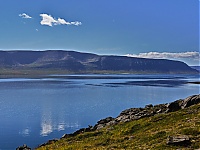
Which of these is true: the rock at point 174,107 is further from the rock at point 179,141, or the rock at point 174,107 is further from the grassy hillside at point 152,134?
the rock at point 179,141

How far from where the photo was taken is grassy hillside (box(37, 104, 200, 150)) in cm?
2384

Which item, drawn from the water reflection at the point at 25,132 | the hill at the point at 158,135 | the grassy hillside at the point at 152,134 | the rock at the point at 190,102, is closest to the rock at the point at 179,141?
the hill at the point at 158,135

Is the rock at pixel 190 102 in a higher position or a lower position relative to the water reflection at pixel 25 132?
higher

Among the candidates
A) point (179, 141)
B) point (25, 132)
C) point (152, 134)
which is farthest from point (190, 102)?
point (25, 132)

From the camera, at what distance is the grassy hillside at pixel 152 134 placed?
23.8 m

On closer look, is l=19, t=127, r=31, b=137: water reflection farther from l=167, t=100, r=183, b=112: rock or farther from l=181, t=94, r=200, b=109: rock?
l=181, t=94, r=200, b=109: rock

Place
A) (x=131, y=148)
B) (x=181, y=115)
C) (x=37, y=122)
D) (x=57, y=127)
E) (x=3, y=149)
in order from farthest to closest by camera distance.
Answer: (x=37, y=122) → (x=57, y=127) → (x=3, y=149) → (x=181, y=115) → (x=131, y=148)

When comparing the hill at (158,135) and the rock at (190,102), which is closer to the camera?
the hill at (158,135)

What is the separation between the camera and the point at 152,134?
27.3 meters

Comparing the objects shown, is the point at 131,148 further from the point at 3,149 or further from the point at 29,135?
the point at 29,135

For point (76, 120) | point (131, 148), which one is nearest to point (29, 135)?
point (76, 120)

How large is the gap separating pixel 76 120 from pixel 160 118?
155ft

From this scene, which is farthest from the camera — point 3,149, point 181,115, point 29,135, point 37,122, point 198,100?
point 37,122

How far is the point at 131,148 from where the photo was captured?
78.6ft
